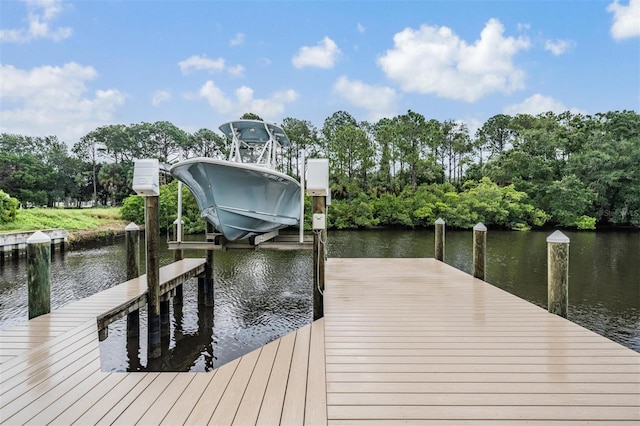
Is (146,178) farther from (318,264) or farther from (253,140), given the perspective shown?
(253,140)

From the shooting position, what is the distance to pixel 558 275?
406 centimetres

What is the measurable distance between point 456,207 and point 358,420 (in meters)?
26.4

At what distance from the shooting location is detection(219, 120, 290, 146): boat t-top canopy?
23.3 ft

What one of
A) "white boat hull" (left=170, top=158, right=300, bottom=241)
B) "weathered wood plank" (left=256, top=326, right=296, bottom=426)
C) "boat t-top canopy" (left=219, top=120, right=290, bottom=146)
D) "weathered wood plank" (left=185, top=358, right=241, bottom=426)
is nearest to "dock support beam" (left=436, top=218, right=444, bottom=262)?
"white boat hull" (left=170, top=158, right=300, bottom=241)

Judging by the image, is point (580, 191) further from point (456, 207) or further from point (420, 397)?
point (420, 397)

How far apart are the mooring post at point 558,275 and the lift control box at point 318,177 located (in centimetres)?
276

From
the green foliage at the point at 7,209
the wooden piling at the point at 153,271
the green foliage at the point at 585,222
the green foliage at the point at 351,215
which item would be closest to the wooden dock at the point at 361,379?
the wooden piling at the point at 153,271

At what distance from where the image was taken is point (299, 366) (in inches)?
104

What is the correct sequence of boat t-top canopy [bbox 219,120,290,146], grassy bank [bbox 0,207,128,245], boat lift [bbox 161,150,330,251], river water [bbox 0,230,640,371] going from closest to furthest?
boat lift [bbox 161,150,330,251] → river water [bbox 0,230,640,371] → boat t-top canopy [bbox 219,120,290,146] → grassy bank [bbox 0,207,128,245]

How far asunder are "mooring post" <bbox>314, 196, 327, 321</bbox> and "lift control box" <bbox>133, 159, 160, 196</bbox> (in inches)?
87.6

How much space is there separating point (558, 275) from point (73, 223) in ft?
77.6

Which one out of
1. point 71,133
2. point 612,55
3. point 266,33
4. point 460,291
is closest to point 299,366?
point 460,291

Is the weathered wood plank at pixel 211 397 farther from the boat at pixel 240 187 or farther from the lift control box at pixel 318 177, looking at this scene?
the boat at pixel 240 187

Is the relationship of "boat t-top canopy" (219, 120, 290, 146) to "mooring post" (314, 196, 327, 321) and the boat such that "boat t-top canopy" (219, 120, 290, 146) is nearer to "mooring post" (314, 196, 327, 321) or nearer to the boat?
the boat
